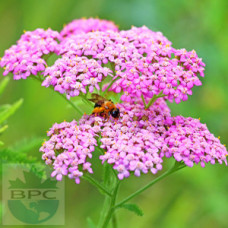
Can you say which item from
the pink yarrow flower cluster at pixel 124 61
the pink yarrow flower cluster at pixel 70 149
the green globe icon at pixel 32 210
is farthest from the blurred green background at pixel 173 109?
the pink yarrow flower cluster at pixel 70 149

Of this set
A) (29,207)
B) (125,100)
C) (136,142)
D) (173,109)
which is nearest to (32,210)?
(29,207)

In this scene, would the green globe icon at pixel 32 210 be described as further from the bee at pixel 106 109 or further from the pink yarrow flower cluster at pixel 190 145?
the pink yarrow flower cluster at pixel 190 145

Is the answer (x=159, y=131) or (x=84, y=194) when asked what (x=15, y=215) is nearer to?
(x=84, y=194)

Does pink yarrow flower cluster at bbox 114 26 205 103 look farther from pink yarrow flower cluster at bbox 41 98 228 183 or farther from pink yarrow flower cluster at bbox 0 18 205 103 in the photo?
pink yarrow flower cluster at bbox 41 98 228 183

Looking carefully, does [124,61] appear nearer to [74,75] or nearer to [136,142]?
[74,75]

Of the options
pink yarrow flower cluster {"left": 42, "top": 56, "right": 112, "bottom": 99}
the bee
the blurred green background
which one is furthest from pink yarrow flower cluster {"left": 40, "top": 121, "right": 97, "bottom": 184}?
the blurred green background
